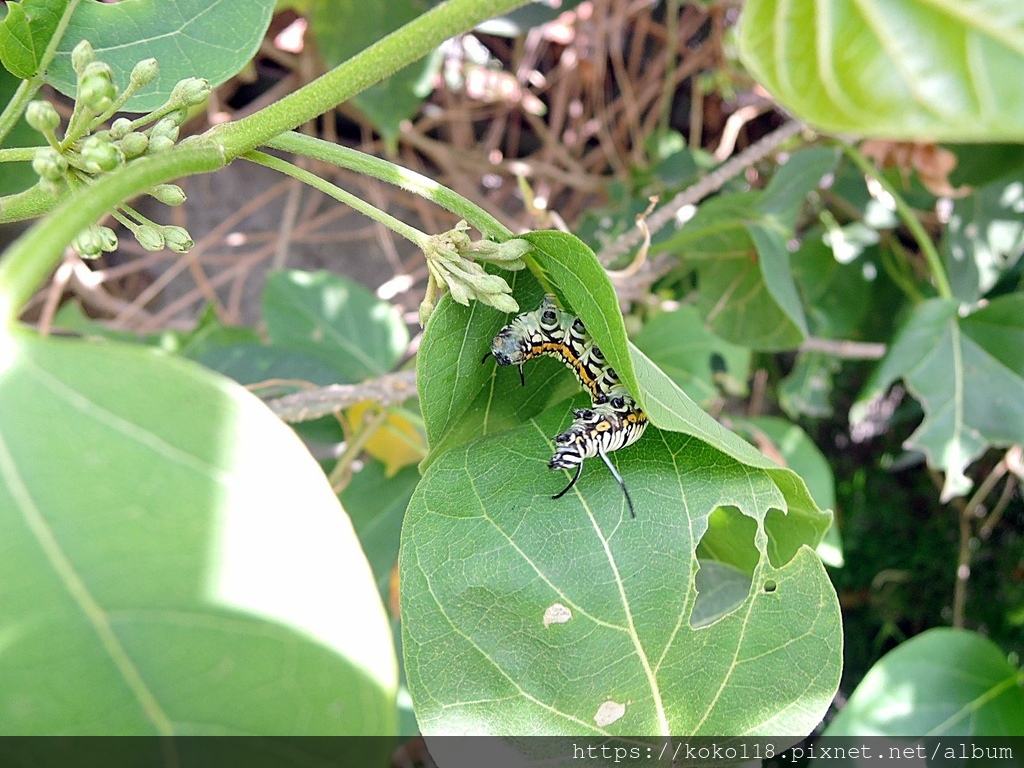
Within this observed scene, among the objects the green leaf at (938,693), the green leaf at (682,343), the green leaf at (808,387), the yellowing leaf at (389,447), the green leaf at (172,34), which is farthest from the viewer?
the green leaf at (808,387)

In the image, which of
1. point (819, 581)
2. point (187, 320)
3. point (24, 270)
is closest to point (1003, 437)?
point (819, 581)

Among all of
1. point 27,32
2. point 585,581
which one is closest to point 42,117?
point 27,32

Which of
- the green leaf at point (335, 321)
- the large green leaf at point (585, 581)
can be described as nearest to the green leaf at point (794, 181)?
the green leaf at point (335, 321)

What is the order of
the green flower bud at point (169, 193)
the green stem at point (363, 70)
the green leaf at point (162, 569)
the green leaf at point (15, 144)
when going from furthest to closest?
the green leaf at point (15, 144) < the green flower bud at point (169, 193) < the green stem at point (363, 70) < the green leaf at point (162, 569)

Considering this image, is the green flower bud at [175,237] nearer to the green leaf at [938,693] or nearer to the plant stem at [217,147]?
the plant stem at [217,147]

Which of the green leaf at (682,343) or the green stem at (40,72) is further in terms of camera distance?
the green leaf at (682,343)

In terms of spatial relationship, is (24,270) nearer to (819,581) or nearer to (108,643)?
(108,643)

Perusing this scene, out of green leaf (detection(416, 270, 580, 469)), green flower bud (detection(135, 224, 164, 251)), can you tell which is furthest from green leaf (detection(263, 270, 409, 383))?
green flower bud (detection(135, 224, 164, 251))
